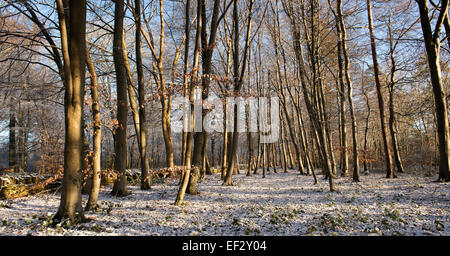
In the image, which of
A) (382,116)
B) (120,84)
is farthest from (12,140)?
(382,116)

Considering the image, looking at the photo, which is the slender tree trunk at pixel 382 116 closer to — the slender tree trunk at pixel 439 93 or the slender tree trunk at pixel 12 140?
the slender tree trunk at pixel 439 93

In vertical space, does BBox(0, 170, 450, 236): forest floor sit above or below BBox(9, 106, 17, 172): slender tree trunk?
below

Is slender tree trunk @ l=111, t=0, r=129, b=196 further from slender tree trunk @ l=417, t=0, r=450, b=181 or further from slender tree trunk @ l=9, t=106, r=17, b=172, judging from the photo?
slender tree trunk @ l=9, t=106, r=17, b=172

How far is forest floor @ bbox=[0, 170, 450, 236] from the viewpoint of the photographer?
4121 millimetres

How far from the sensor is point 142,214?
563cm

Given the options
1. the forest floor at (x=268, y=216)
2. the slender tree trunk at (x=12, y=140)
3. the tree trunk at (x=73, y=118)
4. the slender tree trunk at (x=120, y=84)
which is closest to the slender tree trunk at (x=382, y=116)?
the forest floor at (x=268, y=216)

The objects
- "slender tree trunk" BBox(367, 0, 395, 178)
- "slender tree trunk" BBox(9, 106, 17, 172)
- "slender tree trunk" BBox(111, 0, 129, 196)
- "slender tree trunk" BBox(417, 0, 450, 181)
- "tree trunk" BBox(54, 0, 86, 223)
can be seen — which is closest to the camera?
"tree trunk" BBox(54, 0, 86, 223)

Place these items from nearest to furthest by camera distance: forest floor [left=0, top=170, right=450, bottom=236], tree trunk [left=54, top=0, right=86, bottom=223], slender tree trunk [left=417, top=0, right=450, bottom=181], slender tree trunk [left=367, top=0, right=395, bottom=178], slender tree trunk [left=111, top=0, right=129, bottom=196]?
1. forest floor [left=0, top=170, right=450, bottom=236]
2. tree trunk [left=54, top=0, right=86, bottom=223]
3. slender tree trunk [left=111, top=0, right=129, bottom=196]
4. slender tree trunk [left=417, top=0, right=450, bottom=181]
5. slender tree trunk [left=367, top=0, right=395, bottom=178]

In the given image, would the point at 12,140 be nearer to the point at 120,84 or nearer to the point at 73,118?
the point at 120,84

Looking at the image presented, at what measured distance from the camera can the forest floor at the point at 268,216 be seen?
4.12 metres

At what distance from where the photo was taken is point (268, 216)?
5.25 metres

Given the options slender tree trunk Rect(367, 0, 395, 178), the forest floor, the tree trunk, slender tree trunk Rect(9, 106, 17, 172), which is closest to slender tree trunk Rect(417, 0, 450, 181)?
the forest floor
